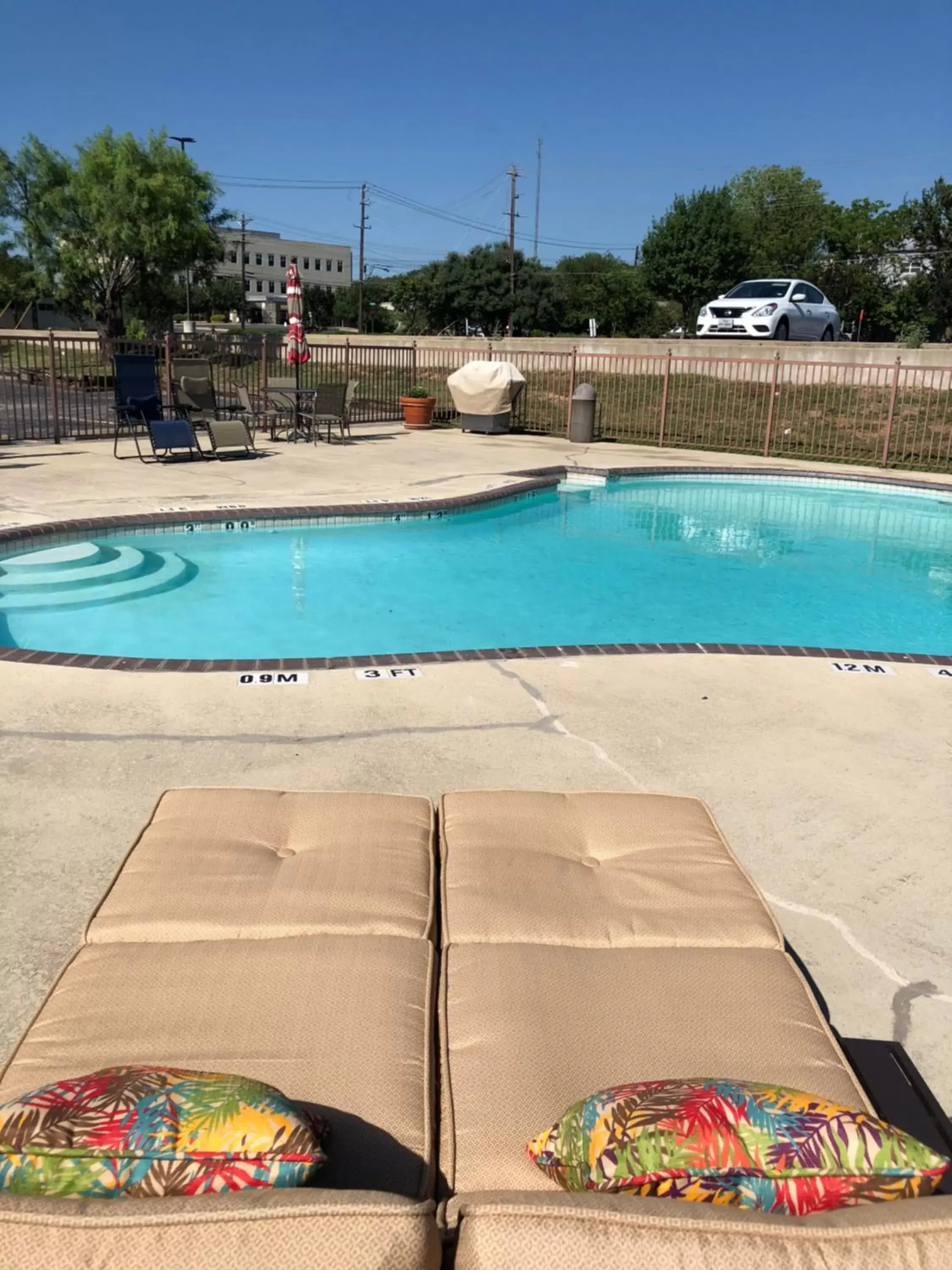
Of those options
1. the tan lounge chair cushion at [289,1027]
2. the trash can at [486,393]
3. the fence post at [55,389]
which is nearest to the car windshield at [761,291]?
the trash can at [486,393]

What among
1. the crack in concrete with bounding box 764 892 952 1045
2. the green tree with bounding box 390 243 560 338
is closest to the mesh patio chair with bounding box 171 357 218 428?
the crack in concrete with bounding box 764 892 952 1045

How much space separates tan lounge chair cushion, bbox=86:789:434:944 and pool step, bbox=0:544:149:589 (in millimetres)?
5157

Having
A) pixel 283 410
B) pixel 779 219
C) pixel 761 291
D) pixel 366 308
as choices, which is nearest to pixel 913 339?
pixel 761 291

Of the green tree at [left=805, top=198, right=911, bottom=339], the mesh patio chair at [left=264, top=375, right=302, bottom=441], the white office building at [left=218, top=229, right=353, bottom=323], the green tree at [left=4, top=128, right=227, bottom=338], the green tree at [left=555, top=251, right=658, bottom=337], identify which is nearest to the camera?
the mesh patio chair at [left=264, top=375, right=302, bottom=441]

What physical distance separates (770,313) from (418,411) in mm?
7552

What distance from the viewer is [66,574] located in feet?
24.9

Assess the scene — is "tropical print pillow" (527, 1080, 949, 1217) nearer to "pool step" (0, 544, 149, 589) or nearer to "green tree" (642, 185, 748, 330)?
"pool step" (0, 544, 149, 589)

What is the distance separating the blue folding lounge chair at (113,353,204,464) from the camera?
12.7m

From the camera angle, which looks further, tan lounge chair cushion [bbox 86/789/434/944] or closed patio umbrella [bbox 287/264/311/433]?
closed patio umbrella [bbox 287/264/311/433]

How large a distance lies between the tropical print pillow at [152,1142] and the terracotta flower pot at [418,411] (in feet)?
56.6

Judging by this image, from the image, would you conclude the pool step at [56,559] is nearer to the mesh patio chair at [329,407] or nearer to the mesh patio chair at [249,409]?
the mesh patio chair at [249,409]

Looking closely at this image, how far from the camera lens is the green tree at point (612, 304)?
51.8 metres

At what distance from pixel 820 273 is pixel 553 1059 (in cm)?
5120

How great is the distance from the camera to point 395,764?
13.5 ft
